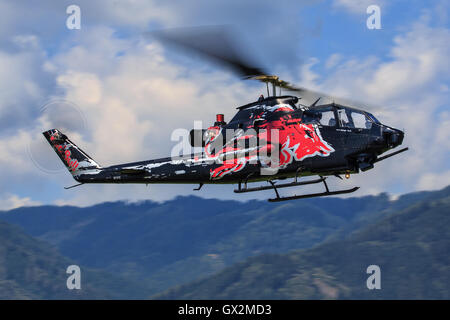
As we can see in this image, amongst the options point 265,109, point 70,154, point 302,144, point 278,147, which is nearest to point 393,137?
point 302,144

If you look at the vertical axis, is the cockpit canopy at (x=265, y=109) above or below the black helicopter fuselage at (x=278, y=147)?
above

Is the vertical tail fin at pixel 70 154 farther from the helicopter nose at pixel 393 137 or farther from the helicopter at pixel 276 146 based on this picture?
the helicopter nose at pixel 393 137

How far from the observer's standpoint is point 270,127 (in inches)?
888

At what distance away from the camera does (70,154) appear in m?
28.2

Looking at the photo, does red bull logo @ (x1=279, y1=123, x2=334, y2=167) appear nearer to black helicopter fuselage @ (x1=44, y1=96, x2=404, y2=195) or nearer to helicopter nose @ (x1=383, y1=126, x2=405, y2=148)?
black helicopter fuselage @ (x1=44, y1=96, x2=404, y2=195)

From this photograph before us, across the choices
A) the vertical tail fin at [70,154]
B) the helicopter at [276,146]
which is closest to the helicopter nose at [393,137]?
the helicopter at [276,146]

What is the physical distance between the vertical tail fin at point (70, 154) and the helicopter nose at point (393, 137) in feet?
42.5

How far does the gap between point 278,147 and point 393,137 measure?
424 centimetres

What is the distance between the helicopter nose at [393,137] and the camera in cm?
2083

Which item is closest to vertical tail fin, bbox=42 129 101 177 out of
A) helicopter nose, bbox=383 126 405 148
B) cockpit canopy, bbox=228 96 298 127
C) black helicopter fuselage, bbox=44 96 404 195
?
black helicopter fuselage, bbox=44 96 404 195

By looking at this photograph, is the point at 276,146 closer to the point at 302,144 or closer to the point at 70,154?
the point at 302,144
